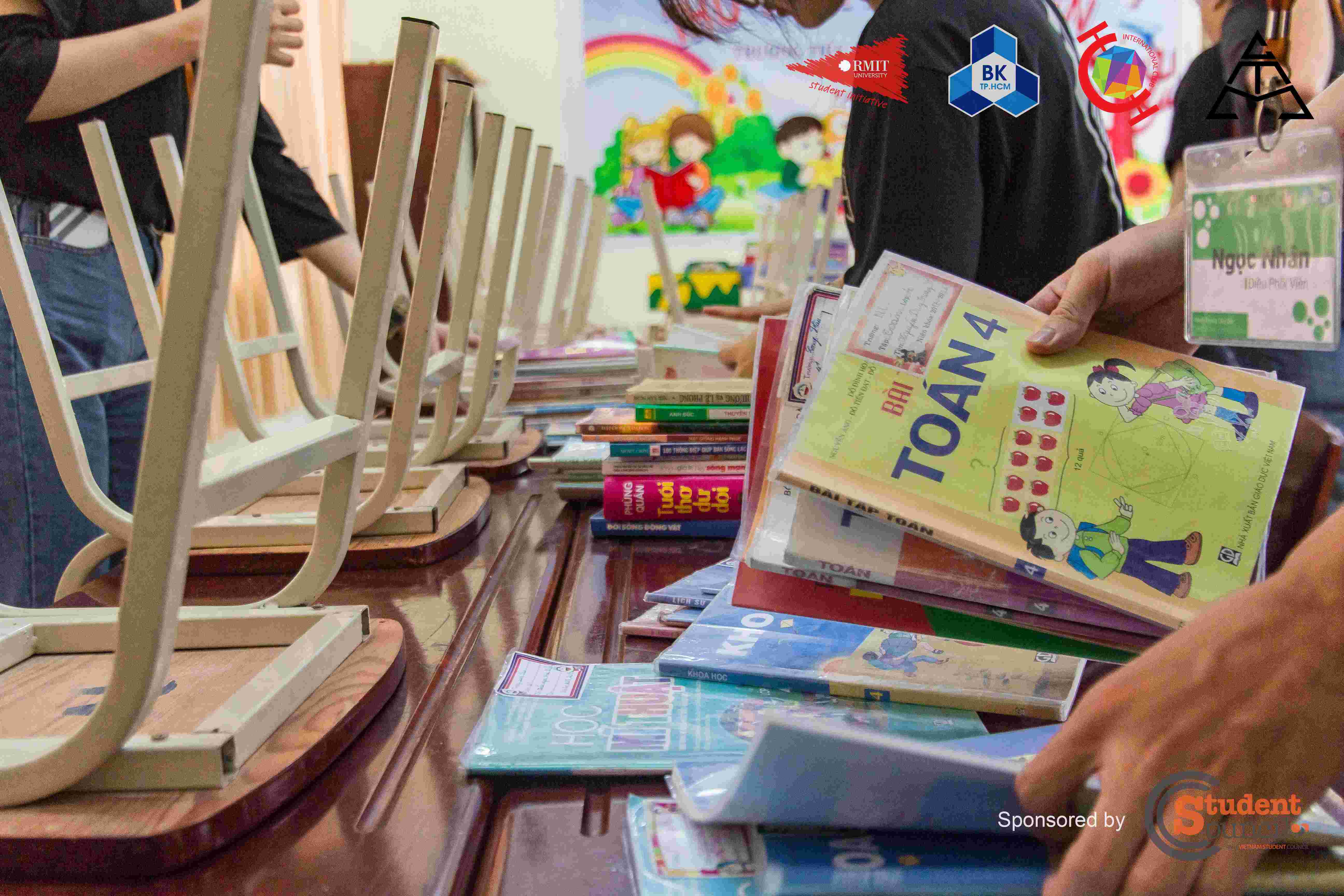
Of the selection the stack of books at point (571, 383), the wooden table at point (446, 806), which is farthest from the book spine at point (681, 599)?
the stack of books at point (571, 383)

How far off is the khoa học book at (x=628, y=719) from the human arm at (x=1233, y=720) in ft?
0.55

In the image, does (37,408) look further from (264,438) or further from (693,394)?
(693,394)

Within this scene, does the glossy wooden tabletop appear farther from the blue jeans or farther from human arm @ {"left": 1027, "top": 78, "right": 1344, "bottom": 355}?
Result: the blue jeans

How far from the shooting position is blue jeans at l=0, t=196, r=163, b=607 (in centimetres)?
112

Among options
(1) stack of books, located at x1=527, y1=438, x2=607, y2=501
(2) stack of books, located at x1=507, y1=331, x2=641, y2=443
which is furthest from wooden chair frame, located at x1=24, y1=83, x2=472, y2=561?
(2) stack of books, located at x1=507, y1=331, x2=641, y2=443

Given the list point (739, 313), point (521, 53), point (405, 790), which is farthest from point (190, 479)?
point (521, 53)

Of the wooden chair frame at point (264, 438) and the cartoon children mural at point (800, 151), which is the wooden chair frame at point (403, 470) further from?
the cartoon children mural at point (800, 151)

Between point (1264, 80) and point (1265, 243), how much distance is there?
0.51ft

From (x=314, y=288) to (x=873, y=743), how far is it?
4.69m

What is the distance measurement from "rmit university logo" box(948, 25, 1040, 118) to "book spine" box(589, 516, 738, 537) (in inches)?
19.1

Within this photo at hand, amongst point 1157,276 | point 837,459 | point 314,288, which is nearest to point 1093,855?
point 837,459

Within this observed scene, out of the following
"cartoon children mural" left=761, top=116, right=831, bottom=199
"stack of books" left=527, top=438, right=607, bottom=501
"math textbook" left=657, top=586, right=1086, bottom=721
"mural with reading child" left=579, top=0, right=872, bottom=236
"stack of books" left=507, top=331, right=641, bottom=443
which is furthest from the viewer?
"cartoon children mural" left=761, top=116, right=831, bottom=199

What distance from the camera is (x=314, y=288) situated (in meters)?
4.50

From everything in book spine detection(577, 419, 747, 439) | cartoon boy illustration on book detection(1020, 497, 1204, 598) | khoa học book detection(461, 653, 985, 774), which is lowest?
khoa học book detection(461, 653, 985, 774)
